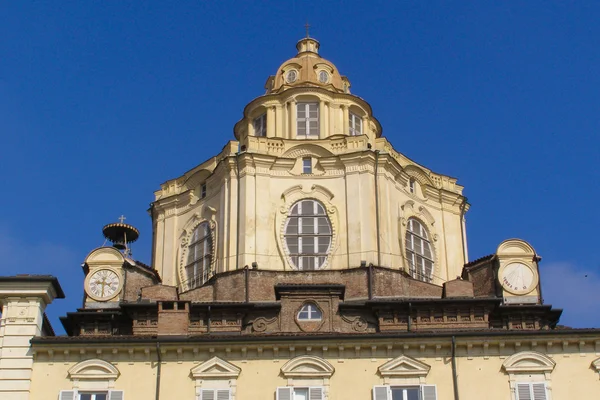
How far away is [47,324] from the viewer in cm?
4784

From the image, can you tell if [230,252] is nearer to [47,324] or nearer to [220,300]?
[220,300]

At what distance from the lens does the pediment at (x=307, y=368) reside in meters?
44.4

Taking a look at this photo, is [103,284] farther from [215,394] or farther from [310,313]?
[215,394]

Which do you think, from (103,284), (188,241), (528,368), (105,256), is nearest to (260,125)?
(188,241)

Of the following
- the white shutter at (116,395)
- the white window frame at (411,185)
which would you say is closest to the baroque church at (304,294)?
the white shutter at (116,395)

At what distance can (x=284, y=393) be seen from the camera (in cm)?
4406

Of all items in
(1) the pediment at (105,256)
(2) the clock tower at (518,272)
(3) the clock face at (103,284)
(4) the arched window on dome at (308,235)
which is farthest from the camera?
(4) the arched window on dome at (308,235)

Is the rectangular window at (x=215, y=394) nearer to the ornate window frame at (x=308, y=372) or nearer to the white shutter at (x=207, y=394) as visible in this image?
the white shutter at (x=207, y=394)

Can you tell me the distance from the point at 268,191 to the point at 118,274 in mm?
9239

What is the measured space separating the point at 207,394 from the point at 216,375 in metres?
0.79

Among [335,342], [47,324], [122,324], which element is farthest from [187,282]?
[335,342]

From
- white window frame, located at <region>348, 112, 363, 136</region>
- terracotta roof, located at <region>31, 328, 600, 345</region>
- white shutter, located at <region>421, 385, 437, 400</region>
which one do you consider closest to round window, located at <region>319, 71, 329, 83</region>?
white window frame, located at <region>348, 112, 363, 136</region>

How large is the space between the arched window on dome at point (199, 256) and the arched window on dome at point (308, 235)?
14.3 ft

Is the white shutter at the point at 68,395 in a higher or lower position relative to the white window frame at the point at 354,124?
lower
